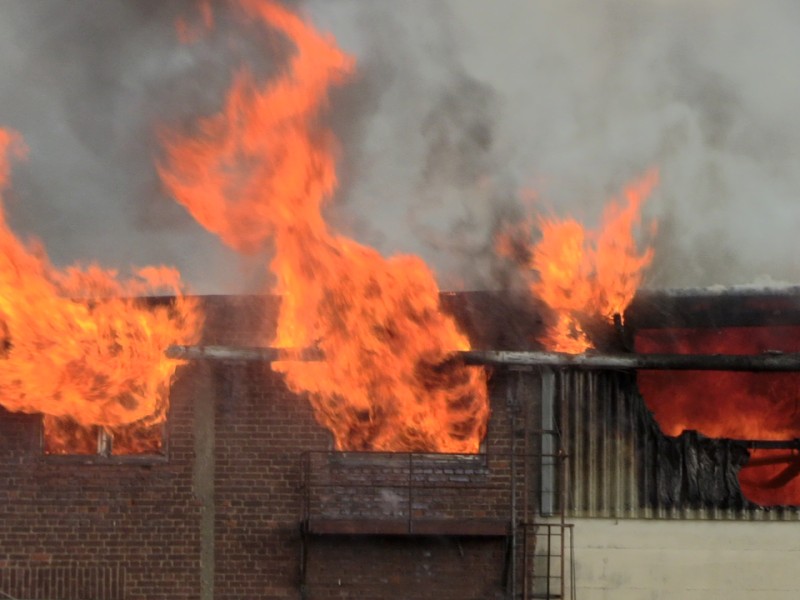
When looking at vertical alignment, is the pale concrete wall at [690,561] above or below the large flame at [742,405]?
below

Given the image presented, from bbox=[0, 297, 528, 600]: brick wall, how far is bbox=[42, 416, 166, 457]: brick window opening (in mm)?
109

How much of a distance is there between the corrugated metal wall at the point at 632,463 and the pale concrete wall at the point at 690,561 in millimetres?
132

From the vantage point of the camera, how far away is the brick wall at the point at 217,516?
29.9 feet

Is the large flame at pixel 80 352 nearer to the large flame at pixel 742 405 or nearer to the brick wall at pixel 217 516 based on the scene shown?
the brick wall at pixel 217 516

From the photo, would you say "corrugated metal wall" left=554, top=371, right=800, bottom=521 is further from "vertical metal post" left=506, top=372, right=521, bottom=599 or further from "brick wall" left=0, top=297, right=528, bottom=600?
"brick wall" left=0, top=297, right=528, bottom=600

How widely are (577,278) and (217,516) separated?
4.09 meters

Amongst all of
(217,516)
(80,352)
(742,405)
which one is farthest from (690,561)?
(80,352)

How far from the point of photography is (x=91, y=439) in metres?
9.47

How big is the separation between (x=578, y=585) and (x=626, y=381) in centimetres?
190

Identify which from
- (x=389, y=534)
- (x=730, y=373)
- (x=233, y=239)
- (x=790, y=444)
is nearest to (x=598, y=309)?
(x=730, y=373)

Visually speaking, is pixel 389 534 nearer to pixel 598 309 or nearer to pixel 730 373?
pixel 598 309

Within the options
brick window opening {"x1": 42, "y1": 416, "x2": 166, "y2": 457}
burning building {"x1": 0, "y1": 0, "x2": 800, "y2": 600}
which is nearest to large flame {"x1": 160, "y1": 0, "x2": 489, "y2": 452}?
burning building {"x1": 0, "y1": 0, "x2": 800, "y2": 600}

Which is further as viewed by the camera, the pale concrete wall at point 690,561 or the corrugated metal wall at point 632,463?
the corrugated metal wall at point 632,463

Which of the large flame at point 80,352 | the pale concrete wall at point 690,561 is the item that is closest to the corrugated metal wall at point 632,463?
the pale concrete wall at point 690,561
